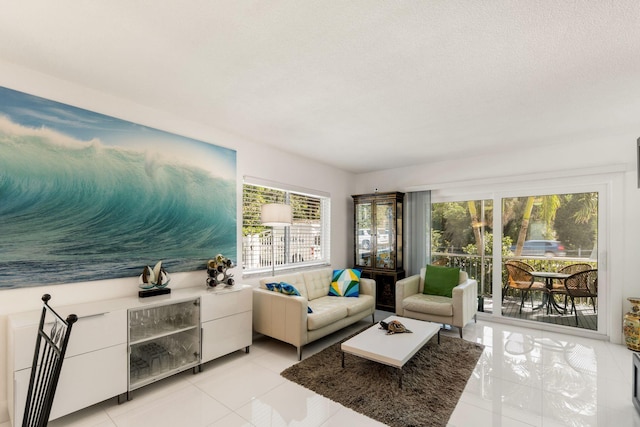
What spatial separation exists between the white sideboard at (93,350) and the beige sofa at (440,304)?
2580mm

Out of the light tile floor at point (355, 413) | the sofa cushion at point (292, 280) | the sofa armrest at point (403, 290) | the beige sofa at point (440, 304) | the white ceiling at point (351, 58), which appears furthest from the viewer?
the sofa armrest at point (403, 290)

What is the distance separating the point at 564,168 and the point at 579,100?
1.58 metres

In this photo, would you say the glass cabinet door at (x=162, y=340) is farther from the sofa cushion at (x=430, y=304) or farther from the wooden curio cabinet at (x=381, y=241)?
the wooden curio cabinet at (x=381, y=241)

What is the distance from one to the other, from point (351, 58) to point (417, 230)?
11.7 feet

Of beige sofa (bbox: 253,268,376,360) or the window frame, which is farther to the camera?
the window frame

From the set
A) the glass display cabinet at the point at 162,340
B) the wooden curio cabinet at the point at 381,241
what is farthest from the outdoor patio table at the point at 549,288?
the glass display cabinet at the point at 162,340

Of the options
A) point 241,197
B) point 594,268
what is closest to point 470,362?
point 594,268

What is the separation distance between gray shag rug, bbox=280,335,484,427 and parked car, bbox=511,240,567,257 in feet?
5.75

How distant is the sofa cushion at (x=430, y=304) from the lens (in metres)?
3.76

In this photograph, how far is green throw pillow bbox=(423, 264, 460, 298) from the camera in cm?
429

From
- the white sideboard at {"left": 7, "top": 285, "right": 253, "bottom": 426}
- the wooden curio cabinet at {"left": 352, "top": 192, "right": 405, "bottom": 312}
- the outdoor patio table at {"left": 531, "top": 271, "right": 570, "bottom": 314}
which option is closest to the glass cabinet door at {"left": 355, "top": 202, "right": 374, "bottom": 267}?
the wooden curio cabinet at {"left": 352, "top": 192, "right": 405, "bottom": 312}

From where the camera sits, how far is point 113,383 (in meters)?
2.25

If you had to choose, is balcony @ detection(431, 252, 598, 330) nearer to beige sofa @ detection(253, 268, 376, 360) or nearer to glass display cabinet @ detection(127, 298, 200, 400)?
beige sofa @ detection(253, 268, 376, 360)

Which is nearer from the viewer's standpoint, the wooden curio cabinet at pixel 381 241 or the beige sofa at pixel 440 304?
the beige sofa at pixel 440 304
